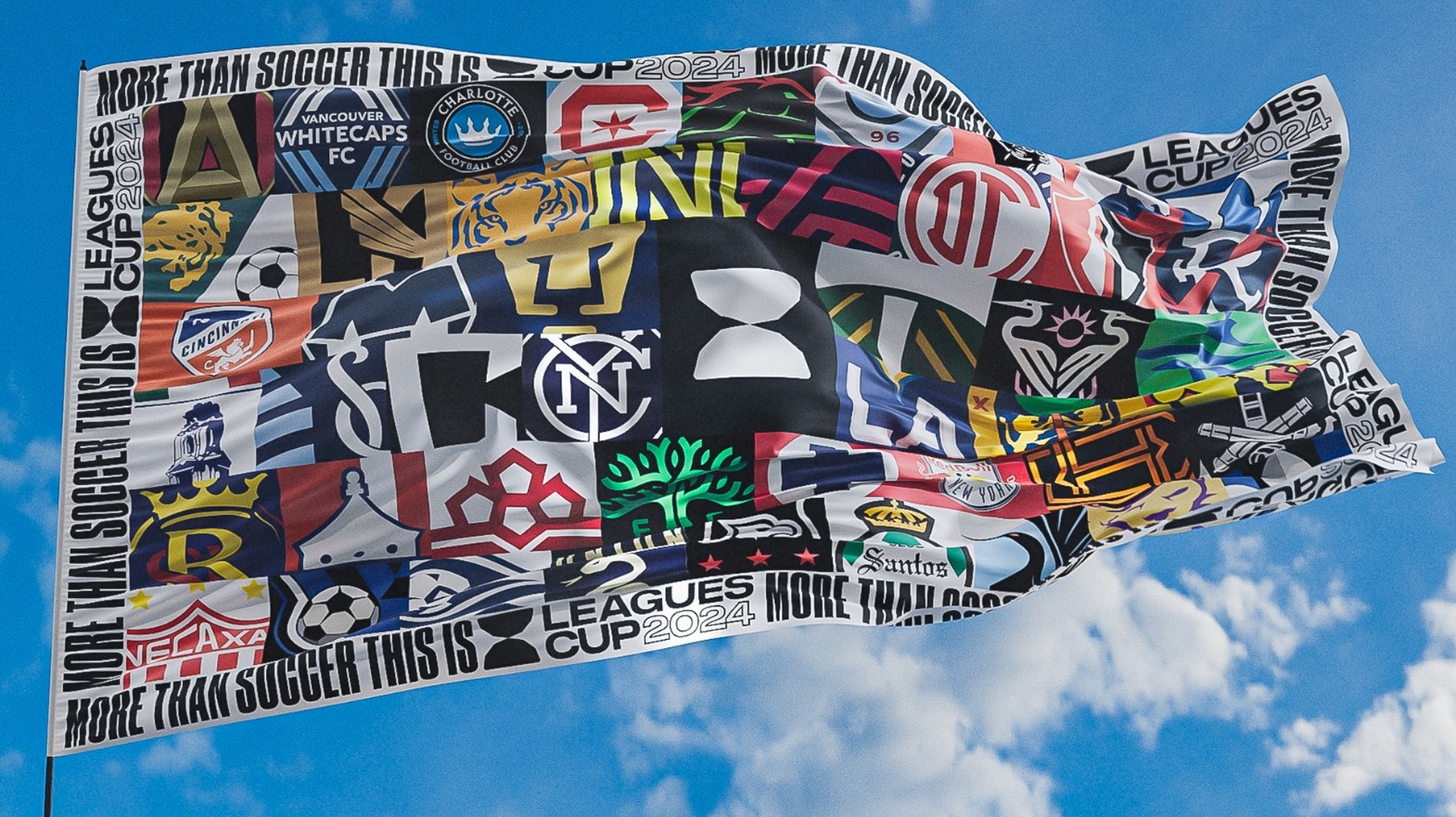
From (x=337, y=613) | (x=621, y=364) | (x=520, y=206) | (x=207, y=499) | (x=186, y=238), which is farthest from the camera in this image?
(x=520, y=206)

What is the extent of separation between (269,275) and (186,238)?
2.79ft

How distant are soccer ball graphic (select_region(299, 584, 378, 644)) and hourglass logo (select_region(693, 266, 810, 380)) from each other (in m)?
3.24

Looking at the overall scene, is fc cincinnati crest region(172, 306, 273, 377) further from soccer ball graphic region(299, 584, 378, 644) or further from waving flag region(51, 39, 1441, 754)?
soccer ball graphic region(299, 584, 378, 644)

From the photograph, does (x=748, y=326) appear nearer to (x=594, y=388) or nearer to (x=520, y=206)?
(x=594, y=388)

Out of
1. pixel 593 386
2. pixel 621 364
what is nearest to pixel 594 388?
pixel 593 386

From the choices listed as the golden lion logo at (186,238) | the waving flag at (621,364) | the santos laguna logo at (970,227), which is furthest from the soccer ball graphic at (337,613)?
the santos laguna logo at (970,227)

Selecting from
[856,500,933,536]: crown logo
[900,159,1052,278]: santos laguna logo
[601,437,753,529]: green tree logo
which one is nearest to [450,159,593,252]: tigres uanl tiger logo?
[601,437,753,529]: green tree logo

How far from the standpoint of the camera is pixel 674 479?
11562 mm

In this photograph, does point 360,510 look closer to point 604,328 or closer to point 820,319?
point 604,328

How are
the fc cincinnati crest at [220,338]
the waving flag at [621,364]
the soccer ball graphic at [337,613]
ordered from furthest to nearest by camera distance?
the fc cincinnati crest at [220,338]
the waving flag at [621,364]
the soccer ball graphic at [337,613]

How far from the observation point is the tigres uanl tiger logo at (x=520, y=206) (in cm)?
1238


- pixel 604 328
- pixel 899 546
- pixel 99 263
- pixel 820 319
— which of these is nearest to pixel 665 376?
pixel 604 328

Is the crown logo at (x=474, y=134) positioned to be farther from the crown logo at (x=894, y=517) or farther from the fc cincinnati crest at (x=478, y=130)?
the crown logo at (x=894, y=517)

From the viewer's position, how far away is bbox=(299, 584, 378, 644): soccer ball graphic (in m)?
11.0
